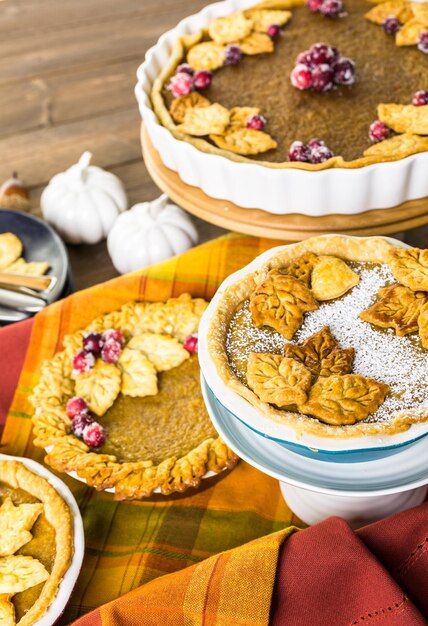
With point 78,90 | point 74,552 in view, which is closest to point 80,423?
point 74,552

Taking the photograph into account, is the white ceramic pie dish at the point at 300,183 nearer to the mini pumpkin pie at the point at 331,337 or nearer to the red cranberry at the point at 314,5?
the mini pumpkin pie at the point at 331,337

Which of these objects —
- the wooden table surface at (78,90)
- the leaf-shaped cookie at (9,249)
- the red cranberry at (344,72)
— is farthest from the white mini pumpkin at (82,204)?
the red cranberry at (344,72)

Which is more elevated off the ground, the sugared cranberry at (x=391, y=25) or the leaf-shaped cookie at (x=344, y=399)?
the sugared cranberry at (x=391, y=25)

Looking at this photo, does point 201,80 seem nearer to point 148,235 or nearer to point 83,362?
point 148,235

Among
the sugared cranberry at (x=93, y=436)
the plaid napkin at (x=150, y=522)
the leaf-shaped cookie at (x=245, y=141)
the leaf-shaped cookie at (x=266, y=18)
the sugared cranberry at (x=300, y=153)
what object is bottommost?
the plaid napkin at (x=150, y=522)

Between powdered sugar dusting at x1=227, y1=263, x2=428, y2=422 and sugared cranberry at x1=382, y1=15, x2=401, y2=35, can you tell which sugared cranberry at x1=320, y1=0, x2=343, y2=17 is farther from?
powdered sugar dusting at x1=227, y1=263, x2=428, y2=422

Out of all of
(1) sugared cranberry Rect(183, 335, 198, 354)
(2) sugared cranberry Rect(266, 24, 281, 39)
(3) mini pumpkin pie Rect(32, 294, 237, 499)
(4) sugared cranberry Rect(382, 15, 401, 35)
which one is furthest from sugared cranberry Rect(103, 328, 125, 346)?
(4) sugared cranberry Rect(382, 15, 401, 35)
